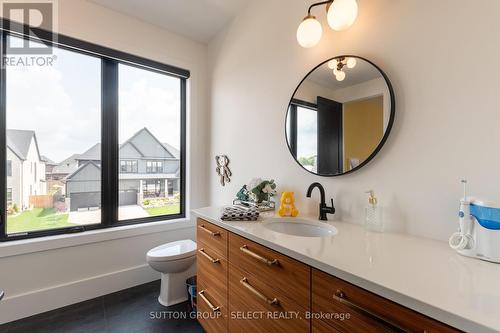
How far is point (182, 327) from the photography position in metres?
1.67

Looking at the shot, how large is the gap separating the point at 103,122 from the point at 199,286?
6.09 feet

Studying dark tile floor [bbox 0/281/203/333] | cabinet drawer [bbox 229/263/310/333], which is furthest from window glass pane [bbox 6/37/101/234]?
cabinet drawer [bbox 229/263/310/333]

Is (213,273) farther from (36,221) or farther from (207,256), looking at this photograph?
(36,221)

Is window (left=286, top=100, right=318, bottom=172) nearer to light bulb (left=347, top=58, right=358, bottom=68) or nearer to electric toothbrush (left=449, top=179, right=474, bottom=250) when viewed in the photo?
light bulb (left=347, top=58, right=358, bottom=68)

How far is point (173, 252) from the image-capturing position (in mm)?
1942

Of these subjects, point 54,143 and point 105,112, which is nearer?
point 54,143

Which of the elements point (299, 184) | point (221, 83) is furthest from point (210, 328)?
point (221, 83)

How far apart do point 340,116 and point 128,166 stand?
2167 millimetres

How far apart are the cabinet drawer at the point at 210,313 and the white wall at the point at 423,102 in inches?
34.0

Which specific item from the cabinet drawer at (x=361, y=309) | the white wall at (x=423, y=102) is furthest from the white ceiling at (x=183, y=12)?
the cabinet drawer at (x=361, y=309)

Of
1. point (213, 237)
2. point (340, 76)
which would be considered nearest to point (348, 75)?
point (340, 76)

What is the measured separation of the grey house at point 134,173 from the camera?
2.14m

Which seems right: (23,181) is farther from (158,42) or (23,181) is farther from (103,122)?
(158,42)

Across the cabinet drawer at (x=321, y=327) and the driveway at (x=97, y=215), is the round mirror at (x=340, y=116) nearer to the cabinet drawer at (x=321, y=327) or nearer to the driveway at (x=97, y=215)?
the cabinet drawer at (x=321, y=327)
